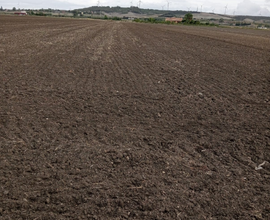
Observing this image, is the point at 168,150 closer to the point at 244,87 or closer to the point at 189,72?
the point at 244,87

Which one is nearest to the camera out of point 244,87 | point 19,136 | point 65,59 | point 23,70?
point 19,136

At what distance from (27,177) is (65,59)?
10183mm

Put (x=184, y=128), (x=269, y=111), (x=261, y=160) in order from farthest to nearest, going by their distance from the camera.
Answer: (x=269, y=111) < (x=184, y=128) < (x=261, y=160)

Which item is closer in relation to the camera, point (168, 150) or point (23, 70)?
point (168, 150)

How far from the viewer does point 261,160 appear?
4.59m

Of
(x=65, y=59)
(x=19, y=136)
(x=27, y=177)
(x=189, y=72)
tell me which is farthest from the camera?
(x=65, y=59)

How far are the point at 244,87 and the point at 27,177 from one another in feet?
26.8

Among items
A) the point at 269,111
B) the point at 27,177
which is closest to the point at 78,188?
the point at 27,177

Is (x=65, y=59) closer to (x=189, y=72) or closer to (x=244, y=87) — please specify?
(x=189, y=72)

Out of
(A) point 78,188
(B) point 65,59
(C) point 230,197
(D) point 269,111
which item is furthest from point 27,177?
(B) point 65,59

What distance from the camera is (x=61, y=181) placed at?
3.77 meters

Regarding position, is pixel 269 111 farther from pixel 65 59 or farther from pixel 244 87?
pixel 65 59

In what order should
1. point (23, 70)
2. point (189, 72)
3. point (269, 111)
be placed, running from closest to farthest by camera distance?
1. point (269, 111)
2. point (23, 70)
3. point (189, 72)

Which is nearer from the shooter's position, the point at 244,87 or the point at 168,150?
the point at 168,150
